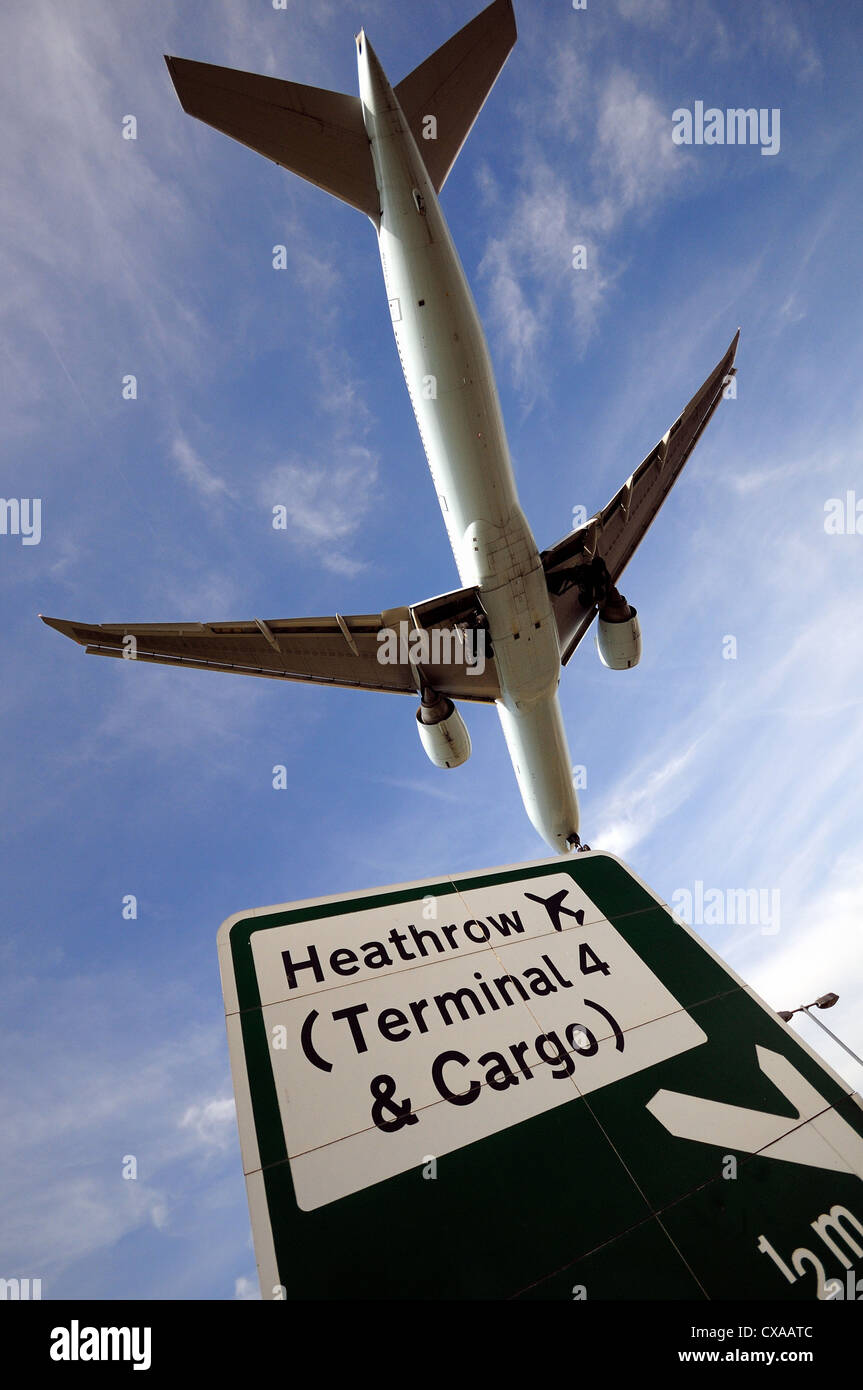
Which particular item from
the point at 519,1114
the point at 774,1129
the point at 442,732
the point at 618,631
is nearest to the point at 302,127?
the point at 618,631

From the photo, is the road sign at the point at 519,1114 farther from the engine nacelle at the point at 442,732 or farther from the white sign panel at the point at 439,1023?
the engine nacelle at the point at 442,732

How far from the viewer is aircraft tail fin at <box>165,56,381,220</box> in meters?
12.6

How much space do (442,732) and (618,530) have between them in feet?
27.0

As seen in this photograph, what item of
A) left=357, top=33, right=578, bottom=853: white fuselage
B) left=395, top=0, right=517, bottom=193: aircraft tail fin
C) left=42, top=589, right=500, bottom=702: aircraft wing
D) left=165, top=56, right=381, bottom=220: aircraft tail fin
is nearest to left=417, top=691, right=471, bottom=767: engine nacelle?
left=42, top=589, right=500, bottom=702: aircraft wing

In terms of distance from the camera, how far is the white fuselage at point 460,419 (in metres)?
11.7

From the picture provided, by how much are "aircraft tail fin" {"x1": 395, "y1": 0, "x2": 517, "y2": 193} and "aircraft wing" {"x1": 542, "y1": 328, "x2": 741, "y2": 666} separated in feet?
30.5

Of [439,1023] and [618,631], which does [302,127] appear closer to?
[618,631]

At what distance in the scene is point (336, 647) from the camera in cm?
1656

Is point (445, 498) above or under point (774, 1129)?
above

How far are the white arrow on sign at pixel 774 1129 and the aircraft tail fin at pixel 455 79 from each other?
737 inches

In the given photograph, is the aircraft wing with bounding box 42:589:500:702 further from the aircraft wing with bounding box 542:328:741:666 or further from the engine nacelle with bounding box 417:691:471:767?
the aircraft wing with bounding box 542:328:741:666

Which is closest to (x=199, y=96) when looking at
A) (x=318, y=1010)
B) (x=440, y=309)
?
(x=440, y=309)

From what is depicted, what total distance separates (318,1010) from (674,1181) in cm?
175
